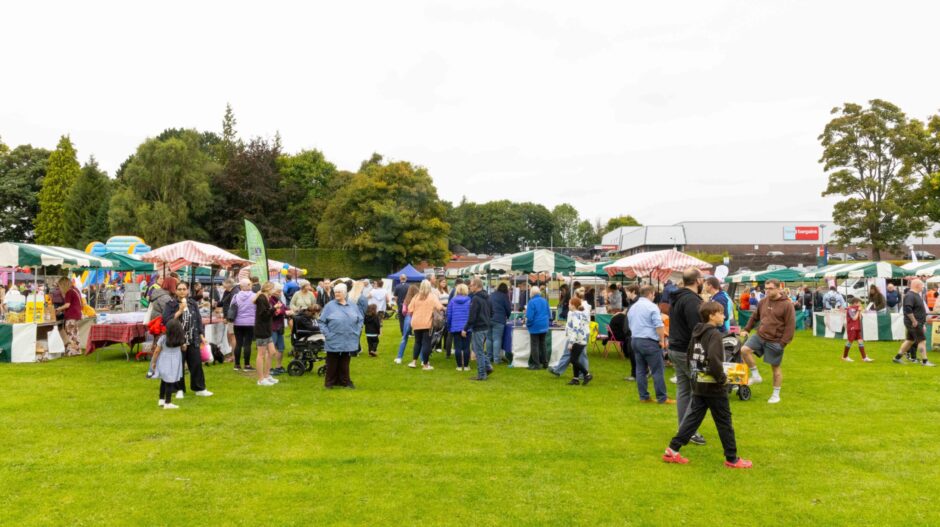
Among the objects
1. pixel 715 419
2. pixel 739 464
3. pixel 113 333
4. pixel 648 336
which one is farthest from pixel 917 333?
pixel 113 333

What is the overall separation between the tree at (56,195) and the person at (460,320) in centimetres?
5400

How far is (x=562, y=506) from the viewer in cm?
482

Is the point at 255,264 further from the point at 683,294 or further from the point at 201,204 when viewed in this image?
the point at 201,204

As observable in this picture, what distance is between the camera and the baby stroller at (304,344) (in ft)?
36.6

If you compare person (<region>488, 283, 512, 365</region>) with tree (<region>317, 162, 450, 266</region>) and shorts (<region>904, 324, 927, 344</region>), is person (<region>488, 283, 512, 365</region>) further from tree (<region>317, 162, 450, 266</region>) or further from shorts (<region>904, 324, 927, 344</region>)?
tree (<region>317, 162, 450, 266</region>)

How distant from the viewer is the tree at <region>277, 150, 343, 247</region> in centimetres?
5591

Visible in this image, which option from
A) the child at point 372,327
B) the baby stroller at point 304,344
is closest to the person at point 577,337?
the baby stroller at point 304,344

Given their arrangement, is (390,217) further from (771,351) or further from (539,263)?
(771,351)

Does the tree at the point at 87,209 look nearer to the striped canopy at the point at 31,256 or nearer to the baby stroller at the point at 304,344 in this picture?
the striped canopy at the point at 31,256

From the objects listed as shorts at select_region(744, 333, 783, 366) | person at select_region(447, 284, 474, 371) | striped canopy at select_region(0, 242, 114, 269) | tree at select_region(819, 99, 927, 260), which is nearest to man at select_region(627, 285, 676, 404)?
shorts at select_region(744, 333, 783, 366)

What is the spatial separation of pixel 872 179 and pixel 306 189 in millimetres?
42045

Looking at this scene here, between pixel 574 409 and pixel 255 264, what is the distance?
11.3m

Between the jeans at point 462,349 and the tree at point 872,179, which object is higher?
the tree at point 872,179

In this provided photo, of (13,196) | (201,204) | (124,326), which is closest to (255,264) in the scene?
(124,326)
